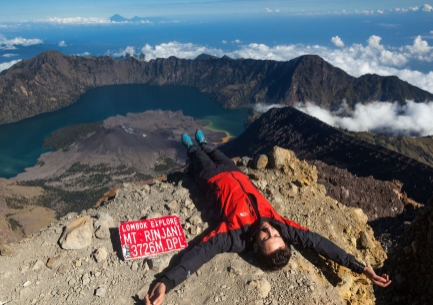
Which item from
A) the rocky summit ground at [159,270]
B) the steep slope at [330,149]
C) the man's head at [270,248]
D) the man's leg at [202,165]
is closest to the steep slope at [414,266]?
the rocky summit ground at [159,270]

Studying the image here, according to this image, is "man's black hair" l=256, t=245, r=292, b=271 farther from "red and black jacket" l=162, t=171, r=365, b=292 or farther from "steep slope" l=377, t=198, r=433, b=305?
"steep slope" l=377, t=198, r=433, b=305

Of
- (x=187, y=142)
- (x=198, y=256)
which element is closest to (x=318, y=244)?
(x=198, y=256)

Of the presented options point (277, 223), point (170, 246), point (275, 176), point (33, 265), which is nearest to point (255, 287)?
point (277, 223)

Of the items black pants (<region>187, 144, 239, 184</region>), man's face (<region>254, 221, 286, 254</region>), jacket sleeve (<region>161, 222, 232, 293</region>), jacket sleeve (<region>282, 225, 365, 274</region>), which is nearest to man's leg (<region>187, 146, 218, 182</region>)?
black pants (<region>187, 144, 239, 184</region>)

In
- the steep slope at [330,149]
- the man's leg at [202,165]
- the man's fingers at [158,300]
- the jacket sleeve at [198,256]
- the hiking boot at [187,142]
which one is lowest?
the steep slope at [330,149]

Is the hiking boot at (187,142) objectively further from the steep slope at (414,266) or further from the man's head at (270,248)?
the steep slope at (414,266)

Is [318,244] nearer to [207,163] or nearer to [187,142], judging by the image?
[207,163]
